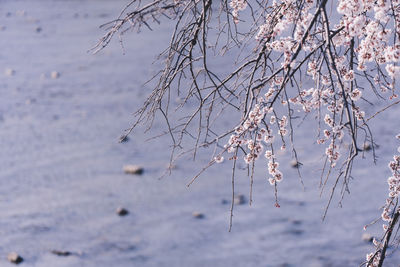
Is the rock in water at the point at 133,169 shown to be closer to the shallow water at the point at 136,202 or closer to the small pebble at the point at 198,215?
the shallow water at the point at 136,202

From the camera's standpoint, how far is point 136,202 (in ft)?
16.9

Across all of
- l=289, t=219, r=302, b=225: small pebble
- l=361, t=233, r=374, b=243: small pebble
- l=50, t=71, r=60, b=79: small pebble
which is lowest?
l=361, t=233, r=374, b=243: small pebble

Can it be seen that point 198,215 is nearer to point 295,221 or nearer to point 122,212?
point 122,212

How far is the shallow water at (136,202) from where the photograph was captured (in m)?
4.33

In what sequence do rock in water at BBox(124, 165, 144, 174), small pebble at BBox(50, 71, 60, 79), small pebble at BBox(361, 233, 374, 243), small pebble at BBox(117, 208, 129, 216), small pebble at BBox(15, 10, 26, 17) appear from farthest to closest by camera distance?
small pebble at BBox(15, 10, 26, 17) → small pebble at BBox(50, 71, 60, 79) → rock in water at BBox(124, 165, 144, 174) → small pebble at BBox(117, 208, 129, 216) → small pebble at BBox(361, 233, 374, 243)

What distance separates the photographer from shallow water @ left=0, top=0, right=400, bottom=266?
4.33m

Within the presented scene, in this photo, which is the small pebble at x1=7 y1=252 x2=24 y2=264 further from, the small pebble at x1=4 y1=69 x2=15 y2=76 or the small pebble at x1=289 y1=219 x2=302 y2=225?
the small pebble at x1=4 y1=69 x2=15 y2=76

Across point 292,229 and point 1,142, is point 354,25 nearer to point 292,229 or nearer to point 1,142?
point 292,229

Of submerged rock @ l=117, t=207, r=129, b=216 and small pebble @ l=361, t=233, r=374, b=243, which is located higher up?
submerged rock @ l=117, t=207, r=129, b=216

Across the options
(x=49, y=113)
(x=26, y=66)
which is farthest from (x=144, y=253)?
(x=26, y=66)

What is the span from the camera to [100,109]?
764 centimetres

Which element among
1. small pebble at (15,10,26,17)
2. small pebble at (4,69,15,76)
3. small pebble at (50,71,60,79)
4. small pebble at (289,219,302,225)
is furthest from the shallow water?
small pebble at (15,10,26,17)

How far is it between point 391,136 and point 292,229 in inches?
89.5

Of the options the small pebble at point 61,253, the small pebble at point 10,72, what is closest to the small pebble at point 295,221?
the small pebble at point 61,253
